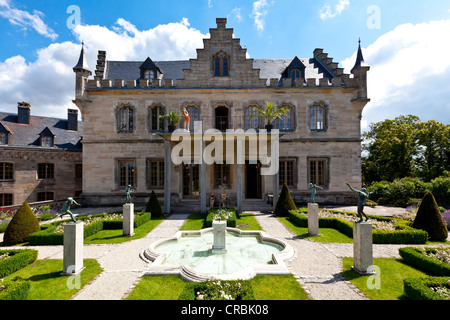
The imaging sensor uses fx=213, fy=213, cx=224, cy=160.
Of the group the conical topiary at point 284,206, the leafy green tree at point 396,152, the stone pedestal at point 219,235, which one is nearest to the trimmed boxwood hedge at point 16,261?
the stone pedestal at point 219,235

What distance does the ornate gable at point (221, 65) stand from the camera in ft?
72.1

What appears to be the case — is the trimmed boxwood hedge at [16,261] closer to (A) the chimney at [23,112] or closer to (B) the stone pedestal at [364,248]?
(B) the stone pedestal at [364,248]

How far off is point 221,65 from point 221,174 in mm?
11416

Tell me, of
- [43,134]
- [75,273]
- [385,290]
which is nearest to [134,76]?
[43,134]

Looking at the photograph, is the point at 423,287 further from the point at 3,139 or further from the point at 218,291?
the point at 3,139

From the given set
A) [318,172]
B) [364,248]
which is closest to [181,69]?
[318,172]

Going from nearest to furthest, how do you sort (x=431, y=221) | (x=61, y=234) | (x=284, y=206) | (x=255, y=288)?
(x=255, y=288) → (x=61, y=234) → (x=431, y=221) → (x=284, y=206)

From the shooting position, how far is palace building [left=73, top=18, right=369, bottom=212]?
22031mm

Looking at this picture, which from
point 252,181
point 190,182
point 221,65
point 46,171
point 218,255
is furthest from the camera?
point 46,171

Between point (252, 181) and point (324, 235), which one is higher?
point (252, 181)

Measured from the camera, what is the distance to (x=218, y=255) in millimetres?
9469

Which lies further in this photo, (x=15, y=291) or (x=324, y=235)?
(x=324, y=235)
